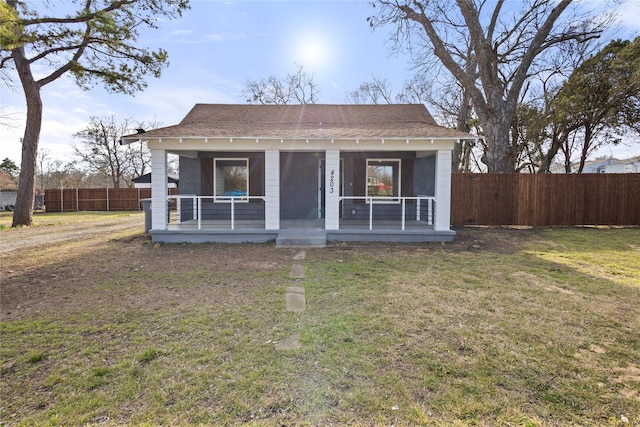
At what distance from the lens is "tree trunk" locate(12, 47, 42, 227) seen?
519 inches

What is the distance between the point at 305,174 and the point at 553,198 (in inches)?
350

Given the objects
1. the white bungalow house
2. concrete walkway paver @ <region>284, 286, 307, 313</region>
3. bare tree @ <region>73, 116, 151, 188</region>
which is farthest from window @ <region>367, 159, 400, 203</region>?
bare tree @ <region>73, 116, 151, 188</region>

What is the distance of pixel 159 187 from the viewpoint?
8797 mm

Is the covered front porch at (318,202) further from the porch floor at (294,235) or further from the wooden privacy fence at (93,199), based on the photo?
the wooden privacy fence at (93,199)

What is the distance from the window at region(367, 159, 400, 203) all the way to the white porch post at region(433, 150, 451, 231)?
227cm

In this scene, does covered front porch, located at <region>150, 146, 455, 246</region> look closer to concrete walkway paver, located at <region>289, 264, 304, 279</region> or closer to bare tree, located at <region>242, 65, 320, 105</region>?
concrete walkway paver, located at <region>289, 264, 304, 279</region>

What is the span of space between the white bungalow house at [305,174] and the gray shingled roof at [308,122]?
0.03 m

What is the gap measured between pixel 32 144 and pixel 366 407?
16776 millimetres

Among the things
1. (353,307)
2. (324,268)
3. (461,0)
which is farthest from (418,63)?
(353,307)

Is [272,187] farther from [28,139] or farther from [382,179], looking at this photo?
[28,139]

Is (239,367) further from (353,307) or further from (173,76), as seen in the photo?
(173,76)

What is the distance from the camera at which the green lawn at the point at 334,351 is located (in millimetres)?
2340

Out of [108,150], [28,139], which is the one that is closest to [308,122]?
[28,139]

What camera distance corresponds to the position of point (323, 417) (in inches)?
89.0
